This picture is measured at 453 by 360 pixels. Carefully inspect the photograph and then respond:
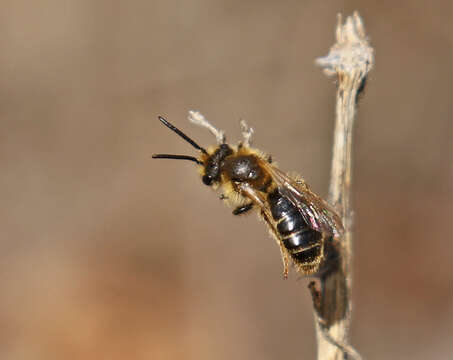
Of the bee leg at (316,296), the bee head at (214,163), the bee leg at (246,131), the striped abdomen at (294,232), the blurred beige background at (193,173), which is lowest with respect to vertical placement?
the bee leg at (316,296)

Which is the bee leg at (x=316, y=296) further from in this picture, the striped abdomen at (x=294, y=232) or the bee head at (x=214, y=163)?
the bee head at (x=214, y=163)

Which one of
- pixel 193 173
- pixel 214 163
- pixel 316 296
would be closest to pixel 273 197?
pixel 214 163

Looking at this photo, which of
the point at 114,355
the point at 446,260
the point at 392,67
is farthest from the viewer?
the point at 392,67

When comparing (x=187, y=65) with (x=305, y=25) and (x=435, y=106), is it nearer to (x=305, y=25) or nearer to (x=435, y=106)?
(x=305, y=25)

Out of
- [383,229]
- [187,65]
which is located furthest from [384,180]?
[187,65]

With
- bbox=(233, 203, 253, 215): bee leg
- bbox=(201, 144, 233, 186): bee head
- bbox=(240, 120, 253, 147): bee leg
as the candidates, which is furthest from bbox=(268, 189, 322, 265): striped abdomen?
bbox=(240, 120, 253, 147): bee leg

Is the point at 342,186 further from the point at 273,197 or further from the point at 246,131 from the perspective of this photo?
the point at 273,197

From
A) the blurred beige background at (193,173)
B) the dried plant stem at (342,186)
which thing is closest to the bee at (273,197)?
the dried plant stem at (342,186)
